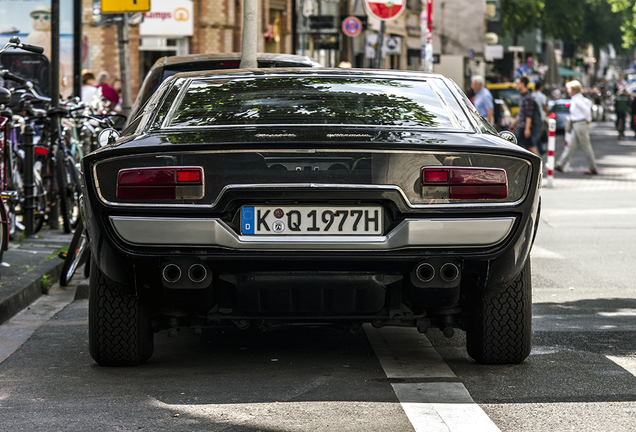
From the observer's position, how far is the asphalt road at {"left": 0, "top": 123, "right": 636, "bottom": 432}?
4.29m

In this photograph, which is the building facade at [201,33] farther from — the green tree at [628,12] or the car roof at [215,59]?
the green tree at [628,12]

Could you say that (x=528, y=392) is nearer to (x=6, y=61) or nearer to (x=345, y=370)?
(x=345, y=370)

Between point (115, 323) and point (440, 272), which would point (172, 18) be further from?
point (440, 272)

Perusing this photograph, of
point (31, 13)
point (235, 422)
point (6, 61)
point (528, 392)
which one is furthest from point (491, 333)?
point (31, 13)

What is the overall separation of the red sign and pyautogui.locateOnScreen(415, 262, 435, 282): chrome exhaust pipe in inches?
541

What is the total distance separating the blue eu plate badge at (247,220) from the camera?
15.3ft

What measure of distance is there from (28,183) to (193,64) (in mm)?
2131

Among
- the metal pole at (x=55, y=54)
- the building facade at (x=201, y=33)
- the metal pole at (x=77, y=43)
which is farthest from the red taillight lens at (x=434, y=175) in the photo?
the building facade at (x=201, y=33)

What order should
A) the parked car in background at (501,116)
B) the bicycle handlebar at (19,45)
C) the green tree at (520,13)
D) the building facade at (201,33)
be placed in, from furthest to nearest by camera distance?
the green tree at (520,13) → the parked car in background at (501,116) → the building facade at (201,33) → the bicycle handlebar at (19,45)

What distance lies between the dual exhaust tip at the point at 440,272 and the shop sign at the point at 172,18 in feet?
87.6

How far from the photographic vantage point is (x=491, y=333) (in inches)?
205

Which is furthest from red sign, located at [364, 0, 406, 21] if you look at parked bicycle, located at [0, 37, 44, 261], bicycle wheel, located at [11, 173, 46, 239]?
parked bicycle, located at [0, 37, 44, 261]

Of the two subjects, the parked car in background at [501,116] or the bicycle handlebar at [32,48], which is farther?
the parked car in background at [501,116]

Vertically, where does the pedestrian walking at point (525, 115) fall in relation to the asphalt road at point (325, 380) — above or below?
above
